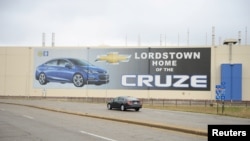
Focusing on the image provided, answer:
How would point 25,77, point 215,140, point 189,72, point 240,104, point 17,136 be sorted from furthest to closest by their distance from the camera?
1. point 25,77
2. point 189,72
3. point 240,104
4. point 17,136
5. point 215,140

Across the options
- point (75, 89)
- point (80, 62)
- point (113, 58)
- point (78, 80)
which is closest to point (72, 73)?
point (78, 80)

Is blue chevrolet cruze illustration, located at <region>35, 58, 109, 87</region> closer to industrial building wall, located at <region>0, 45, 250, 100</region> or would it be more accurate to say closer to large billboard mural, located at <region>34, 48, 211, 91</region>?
large billboard mural, located at <region>34, 48, 211, 91</region>

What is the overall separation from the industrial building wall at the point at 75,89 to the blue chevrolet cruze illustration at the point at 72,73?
147cm

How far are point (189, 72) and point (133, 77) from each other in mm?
9700

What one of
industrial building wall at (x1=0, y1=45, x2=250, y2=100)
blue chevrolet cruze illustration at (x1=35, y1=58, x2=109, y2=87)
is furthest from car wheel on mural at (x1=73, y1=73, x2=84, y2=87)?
industrial building wall at (x1=0, y1=45, x2=250, y2=100)

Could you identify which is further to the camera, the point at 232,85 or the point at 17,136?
the point at 232,85

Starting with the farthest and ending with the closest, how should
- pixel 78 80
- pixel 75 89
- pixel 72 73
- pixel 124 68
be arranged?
pixel 72 73
pixel 78 80
pixel 75 89
pixel 124 68

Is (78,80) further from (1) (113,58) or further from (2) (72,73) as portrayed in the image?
(1) (113,58)

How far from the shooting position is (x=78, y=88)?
231ft

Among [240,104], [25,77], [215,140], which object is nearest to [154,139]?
[215,140]

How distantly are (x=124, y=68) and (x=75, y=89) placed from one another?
9503mm

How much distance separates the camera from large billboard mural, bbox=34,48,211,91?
67312 mm

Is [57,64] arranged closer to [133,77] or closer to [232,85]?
[133,77]

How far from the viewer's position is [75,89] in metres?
70.4
